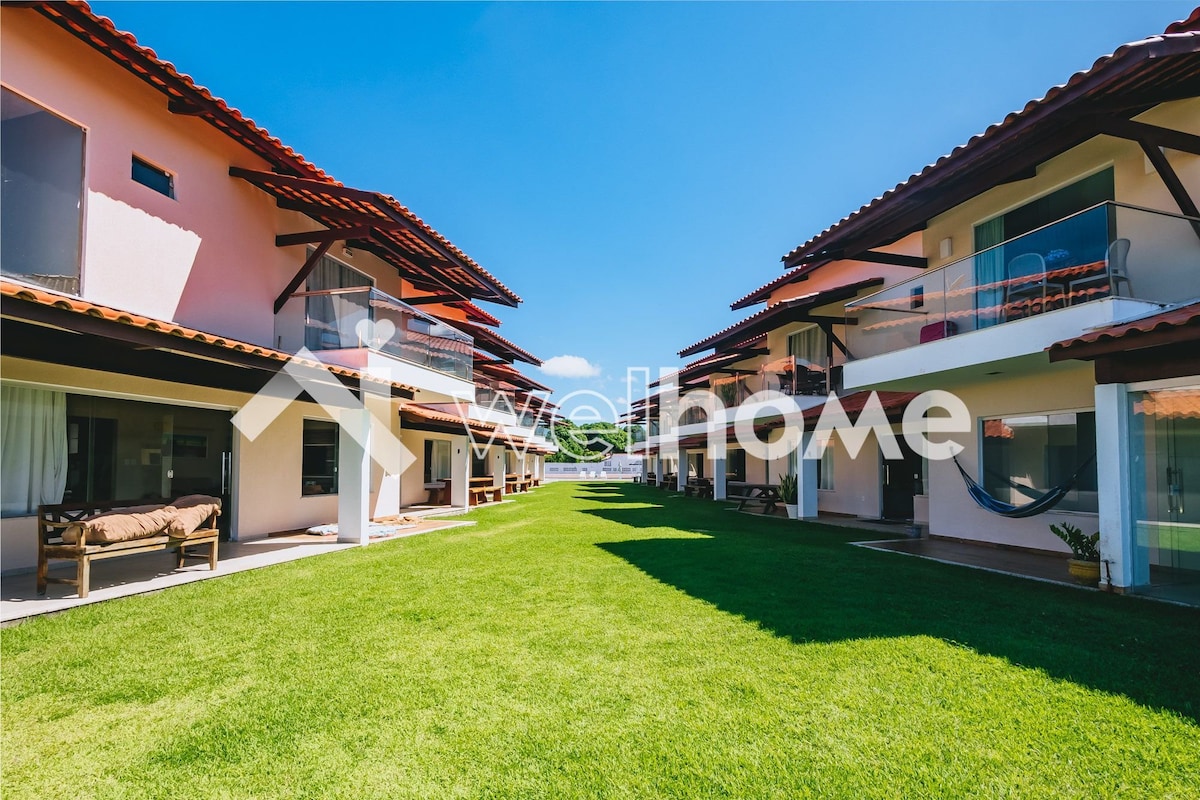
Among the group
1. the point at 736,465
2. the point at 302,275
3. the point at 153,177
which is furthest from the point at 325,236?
the point at 736,465

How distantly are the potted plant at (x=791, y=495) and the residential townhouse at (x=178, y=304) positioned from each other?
32.2ft

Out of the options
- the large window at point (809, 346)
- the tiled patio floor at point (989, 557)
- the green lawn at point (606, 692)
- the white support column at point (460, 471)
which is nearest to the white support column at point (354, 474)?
the green lawn at point (606, 692)

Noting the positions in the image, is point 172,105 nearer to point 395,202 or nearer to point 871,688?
point 395,202

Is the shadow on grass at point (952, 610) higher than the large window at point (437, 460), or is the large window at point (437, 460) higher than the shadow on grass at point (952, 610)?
the large window at point (437, 460)

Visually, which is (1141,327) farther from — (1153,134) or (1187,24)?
(1187,24)

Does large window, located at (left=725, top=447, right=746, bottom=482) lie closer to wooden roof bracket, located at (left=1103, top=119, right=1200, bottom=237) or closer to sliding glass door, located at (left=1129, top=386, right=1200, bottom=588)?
sliding glass door, located at (left=1129, top=386, right=1200, bottom=588)

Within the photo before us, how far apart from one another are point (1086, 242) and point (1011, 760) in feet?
23.3

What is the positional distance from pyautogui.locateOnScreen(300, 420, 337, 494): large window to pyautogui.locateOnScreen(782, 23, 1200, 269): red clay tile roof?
1225 cm

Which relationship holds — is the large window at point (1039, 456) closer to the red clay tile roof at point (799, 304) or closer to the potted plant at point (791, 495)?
the red clay tile roof at point (799, 304)

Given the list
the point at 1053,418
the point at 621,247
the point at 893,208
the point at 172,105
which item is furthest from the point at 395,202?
the point at 621,247

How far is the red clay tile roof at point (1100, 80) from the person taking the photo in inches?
231

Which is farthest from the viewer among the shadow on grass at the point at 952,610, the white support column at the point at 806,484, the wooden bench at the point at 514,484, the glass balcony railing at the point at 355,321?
the wooden bench at the point at 514,484

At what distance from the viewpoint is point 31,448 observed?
7566 mm

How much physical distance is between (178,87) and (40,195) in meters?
2.39
